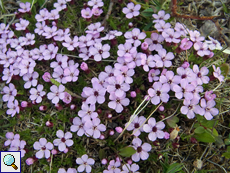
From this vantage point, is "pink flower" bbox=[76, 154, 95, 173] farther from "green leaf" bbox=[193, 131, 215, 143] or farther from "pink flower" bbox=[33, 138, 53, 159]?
"green leaf" bbox=[193, 131, 215, 143]

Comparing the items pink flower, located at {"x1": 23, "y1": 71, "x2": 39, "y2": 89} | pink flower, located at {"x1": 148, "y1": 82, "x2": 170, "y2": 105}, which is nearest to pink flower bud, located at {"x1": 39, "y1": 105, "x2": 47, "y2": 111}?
pink flower, located at {"x1": 23, "y1": 71, "x2": 39, "y2": 89}

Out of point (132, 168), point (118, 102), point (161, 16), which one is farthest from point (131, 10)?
point (132, 168)

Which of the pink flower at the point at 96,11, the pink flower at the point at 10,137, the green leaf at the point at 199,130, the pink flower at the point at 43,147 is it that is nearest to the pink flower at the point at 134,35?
the pink flower at the point at 96,11

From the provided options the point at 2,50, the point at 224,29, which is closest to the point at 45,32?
the point at 2,50

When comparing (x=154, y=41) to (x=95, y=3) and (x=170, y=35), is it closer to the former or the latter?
(x=170, y=35)

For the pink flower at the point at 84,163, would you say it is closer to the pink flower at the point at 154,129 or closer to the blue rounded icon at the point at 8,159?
the pink flower at the point at 154,129

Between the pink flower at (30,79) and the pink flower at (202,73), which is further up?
the pink flower at (202,73)

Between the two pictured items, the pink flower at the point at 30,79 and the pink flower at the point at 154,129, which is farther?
the pink flower at the point at 30,79
